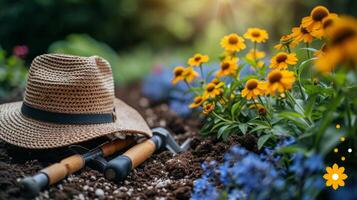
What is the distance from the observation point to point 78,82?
2324mm

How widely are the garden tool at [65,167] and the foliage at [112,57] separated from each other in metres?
2.27

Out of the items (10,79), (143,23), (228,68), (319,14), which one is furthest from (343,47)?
(143,23)

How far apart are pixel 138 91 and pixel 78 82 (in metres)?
2.16

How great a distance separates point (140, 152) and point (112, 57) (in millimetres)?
2889

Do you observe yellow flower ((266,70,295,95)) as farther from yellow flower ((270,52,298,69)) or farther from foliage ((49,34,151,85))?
foliage ((49,34,151,85))

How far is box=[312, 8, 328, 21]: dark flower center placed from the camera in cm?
196

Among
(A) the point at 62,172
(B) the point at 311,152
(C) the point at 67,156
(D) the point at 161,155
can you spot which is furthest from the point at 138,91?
(B) the point at 311,152

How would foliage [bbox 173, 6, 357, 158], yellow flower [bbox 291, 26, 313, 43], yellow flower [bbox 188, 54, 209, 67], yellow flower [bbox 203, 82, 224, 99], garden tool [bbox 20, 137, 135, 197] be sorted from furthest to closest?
yellow flower [bbox 188, 54, 209, 67] < yellow flower [bbox 203, 82, 224, 99] < yellow flower [bbox 291, 26, 313, 43] < garden tool [bbox 20, 137, 135, 197] < foliage [bbox 173, 6, 357, 158]

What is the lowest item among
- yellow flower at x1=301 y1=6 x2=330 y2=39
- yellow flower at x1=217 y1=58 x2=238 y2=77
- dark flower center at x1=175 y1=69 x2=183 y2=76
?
dark flower center at x1=175 y1=69 x2=183 y2=76

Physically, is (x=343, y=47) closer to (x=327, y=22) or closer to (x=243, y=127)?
(x=327, y=22)

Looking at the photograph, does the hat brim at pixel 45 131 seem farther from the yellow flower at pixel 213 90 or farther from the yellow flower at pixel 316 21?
the yellow flower at pixel 316 21

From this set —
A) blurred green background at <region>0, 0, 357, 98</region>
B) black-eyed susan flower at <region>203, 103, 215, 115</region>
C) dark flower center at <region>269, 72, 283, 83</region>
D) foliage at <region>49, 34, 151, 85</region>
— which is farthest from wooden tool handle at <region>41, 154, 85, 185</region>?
blurred green background at <region>0, 0, 357, 98</region>

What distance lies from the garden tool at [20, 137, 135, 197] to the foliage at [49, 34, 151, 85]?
2268 mm

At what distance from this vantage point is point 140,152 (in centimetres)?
235
